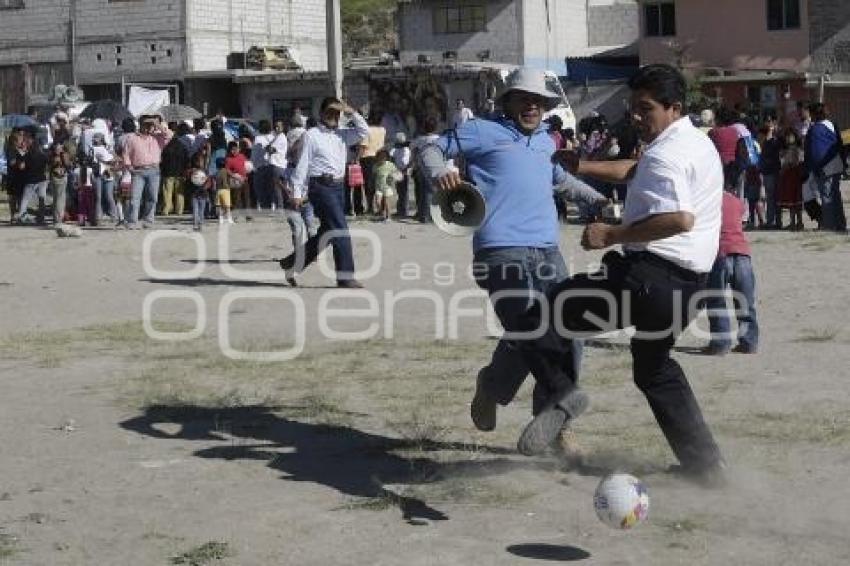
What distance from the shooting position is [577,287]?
6535 millimetres

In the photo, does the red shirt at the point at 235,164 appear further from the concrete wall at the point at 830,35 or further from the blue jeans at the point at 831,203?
the concrete wall at the point at 830,35

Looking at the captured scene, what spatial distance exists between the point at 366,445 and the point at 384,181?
16382 mm

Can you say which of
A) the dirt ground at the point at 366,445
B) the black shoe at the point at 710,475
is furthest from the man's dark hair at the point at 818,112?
the black shoe at the point at 710,475

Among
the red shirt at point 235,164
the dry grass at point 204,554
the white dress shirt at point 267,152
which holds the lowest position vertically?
the dry grass at point 204,554

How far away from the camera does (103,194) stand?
23.8 metres

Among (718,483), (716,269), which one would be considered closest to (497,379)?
(718,483)

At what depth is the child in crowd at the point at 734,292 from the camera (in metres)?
10.4

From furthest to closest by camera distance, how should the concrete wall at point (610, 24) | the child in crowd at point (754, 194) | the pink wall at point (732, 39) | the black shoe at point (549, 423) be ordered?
the concrete wall at point (610, 24) < the pink wall at point (732, 39) < the child in crowd at point (754, 194) < the black shoe at point (549, 423)

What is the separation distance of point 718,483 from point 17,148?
19686 mm

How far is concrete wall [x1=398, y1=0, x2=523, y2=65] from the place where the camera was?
54.7 m

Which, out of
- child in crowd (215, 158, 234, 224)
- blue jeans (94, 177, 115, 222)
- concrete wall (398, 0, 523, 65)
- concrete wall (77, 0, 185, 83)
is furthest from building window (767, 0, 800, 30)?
blue jeans (94, 177, 115, 222)

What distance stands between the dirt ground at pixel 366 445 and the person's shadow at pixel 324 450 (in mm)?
20

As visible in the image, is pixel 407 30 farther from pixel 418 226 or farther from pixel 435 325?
pixel 435 325

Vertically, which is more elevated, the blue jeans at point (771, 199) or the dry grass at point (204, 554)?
the blue jeans at point (771, 199)
